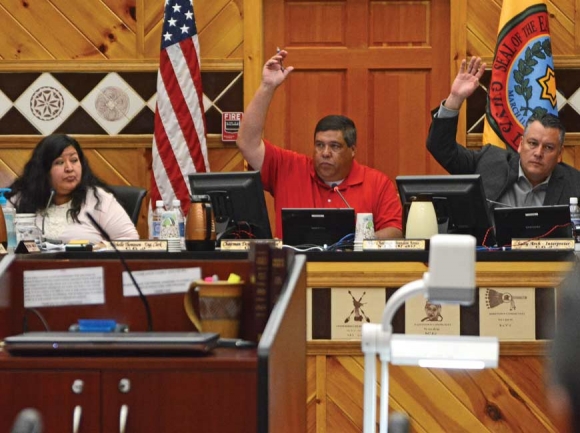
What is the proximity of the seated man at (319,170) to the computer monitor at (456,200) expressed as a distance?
2.25ft

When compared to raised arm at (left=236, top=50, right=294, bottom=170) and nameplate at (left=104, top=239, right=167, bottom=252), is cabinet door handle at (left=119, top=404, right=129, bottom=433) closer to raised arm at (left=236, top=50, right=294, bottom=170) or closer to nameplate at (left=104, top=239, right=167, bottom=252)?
nameplate at (left=104, top=239, right=167, bottom=252)

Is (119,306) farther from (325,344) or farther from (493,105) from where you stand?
(493,105)

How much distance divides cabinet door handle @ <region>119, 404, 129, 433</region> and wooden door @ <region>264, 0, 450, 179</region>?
401cm

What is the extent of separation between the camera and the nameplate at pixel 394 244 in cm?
329

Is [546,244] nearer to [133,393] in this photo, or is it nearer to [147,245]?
[147,245]

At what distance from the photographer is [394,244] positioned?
130 inches

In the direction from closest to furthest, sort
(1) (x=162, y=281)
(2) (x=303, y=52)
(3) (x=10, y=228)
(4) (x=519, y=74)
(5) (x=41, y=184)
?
(1) (x=162, y=281) → (3) (x=10, y=228) → (5) (x=41, y=184) → (4) (x=519, y=74) → (2) (x=303, y=52)

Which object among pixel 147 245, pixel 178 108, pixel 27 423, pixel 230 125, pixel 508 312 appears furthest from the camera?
pixel 230 125

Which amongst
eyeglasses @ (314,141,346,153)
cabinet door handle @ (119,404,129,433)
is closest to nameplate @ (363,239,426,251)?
eyeglasses @ (314,141,346,153)

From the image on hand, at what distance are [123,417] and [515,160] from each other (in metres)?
3.09

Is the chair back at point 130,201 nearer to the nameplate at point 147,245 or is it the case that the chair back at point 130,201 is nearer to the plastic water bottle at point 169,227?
the plastic water bottle at point 169,227

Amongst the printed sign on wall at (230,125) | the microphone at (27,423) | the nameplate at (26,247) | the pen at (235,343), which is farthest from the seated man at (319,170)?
the microphone at (27,423)

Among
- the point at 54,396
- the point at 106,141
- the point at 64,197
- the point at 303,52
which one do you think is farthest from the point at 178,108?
the point at 54,396

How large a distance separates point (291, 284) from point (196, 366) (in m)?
0.28
